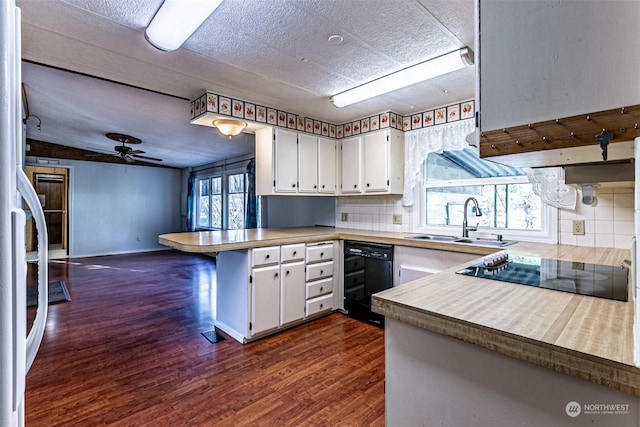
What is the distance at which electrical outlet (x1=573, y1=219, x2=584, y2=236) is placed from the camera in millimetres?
2253

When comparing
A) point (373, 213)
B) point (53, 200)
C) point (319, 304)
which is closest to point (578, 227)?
point (373, 213)

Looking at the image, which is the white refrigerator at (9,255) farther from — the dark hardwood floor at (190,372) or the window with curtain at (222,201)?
the window with curtain at (222,201)

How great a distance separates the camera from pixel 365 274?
9.81 feet

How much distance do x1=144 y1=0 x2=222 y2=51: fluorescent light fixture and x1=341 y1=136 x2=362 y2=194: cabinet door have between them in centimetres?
209

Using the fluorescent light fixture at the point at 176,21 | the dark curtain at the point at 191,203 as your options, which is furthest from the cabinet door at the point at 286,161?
the dark curtain at the point at 191,203

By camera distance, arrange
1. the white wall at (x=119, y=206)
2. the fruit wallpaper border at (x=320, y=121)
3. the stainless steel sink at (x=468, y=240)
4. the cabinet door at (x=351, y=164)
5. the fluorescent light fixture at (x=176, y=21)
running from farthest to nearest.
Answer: the white wall at (x=119, y=206), the cabinet door at (x=351, y=164), the fruit wallpaper border at (x=320, y=121), the stainless steel sink at (x=468, y=240), the fluorescent light fixture at (x=176, y=21)

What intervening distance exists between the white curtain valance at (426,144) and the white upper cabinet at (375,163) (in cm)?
7

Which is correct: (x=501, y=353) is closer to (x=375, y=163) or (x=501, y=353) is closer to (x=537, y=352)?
(x=537, y=352)

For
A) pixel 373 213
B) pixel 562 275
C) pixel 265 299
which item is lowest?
pixel 265 299

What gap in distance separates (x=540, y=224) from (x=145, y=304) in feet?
13.4

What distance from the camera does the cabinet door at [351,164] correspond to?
3.43 meters

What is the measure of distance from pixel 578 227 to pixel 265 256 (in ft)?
7.93

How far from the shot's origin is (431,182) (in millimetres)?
3203

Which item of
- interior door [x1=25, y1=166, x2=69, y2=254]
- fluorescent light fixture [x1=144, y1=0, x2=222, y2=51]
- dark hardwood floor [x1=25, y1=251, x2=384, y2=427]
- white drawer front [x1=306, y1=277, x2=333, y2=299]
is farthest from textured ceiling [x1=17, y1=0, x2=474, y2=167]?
interior door [x1=25, y1=166, x2=69, y2=254]
